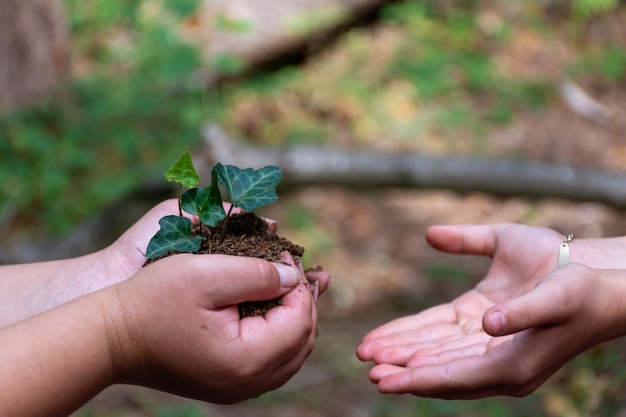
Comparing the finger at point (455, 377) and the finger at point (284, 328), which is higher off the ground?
the finger at point (284, 328)

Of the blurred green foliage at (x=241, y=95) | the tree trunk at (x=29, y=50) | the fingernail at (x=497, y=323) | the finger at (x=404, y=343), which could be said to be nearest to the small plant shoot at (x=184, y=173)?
the finger at (x=404, y=343)

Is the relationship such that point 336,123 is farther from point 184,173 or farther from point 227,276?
point 227,276

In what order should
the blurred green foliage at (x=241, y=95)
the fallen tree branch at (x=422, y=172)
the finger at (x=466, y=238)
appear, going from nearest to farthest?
the finger at (x=466, y=238) → the fallen tree branch at (x=422, y=172) → the blurred green foliage at (x=241, y=95)

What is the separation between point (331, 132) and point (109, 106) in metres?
1.85

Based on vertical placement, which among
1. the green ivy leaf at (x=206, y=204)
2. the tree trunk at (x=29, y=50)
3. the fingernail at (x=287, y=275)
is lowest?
the fingernail at (x=287, y=275)

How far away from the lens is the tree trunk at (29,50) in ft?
16.5

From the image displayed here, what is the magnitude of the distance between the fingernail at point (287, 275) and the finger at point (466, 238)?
0.66 m

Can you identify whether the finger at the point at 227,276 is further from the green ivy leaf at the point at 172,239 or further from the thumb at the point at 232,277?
the green ivy leaf at the point at 172,239

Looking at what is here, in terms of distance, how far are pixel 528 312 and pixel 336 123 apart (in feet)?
15.8

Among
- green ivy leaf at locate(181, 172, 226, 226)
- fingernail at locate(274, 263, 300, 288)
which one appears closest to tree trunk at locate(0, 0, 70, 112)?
green ivy leaf at locate(181, 172, 226, 226)

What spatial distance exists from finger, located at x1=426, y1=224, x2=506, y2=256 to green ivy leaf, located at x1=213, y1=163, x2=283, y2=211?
1.96 feet

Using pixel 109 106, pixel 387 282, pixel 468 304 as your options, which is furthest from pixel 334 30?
pixel 468 304

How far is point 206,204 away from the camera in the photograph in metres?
1.73

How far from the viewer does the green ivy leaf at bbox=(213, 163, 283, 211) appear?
175 cm
